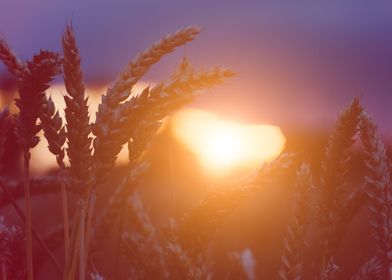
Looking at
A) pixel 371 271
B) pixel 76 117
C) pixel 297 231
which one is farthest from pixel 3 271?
pixel 371 271

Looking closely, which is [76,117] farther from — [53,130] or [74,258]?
[74,258]

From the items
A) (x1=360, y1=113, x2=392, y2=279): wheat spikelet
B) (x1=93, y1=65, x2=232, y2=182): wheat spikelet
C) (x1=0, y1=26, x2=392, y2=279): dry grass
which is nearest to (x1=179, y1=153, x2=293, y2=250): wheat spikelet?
(x1=0, y1=26, x2=392, y2=279): dry grass

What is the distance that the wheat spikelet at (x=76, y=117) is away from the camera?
697 millimetres

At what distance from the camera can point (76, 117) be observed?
0.71 metres

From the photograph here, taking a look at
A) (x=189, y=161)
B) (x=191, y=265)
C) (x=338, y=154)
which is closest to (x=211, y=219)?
(x=191, y=265)

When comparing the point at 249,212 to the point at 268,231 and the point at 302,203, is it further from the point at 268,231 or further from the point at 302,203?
the point at 302,203

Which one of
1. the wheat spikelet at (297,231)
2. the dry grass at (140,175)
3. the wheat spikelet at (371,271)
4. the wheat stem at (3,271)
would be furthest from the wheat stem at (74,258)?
the wheat spikelet at (371,271)

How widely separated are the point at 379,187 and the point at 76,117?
0.46 metres

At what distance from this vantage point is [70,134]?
28.0 inches

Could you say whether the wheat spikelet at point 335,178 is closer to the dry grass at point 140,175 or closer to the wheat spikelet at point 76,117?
the dry grass at point 140,175

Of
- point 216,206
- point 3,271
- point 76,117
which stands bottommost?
point 3,271

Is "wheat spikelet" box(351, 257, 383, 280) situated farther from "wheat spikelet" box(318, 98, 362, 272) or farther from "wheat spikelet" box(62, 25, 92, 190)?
"wheat spikelet" box(62, 25, 92, 190)

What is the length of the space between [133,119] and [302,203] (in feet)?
0.93

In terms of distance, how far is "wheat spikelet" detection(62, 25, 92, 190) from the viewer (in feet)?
2.29
